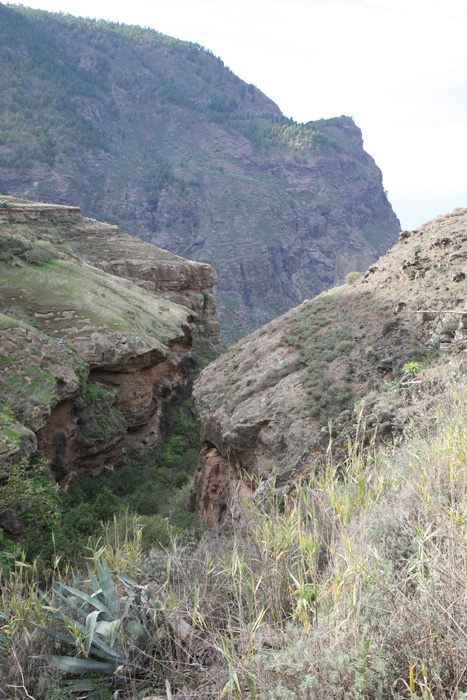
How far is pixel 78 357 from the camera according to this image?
68.6ft

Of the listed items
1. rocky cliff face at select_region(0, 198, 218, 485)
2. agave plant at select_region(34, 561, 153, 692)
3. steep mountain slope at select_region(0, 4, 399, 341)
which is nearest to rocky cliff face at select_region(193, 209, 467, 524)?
agave plant at select_region(34, 561, 153, 692)

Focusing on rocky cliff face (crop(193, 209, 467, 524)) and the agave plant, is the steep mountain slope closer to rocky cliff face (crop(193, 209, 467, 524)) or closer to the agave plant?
rocky cliff face (crop(193, 209, 467, 524))

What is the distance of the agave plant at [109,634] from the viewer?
3.12 meters

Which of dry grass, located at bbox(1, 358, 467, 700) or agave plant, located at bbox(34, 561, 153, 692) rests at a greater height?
dry grass, located at bbox(1, 358, 467, 700)

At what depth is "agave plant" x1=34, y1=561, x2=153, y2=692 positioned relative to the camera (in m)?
3.12

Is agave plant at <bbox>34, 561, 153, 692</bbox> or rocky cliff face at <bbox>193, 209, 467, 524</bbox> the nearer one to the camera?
agave plant at <bbox>34, 561, 153, 692</bbox>

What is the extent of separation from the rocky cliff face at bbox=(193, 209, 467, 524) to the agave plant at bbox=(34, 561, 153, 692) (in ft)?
14.8

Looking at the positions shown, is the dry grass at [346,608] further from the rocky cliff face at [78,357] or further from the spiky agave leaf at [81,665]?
the rocky cliff face at [78,357]

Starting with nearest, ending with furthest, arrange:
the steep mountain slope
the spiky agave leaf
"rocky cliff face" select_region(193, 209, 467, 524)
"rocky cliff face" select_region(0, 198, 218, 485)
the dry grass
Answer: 1. the dry grass
2. the spiky agave leaf
3. "rocky cliff face" select_region(193, 209, 467, 524)
4. "rocky cliff face" select_region(0, 198, 218, 485)
5. the steep mountain slope

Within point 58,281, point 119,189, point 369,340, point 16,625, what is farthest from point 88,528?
point 119,189

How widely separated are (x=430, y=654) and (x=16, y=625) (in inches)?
115

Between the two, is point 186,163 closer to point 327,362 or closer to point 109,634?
point 327,362

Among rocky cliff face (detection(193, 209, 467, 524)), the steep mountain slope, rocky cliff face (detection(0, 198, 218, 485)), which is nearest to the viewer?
rocky cliff face (detection(193, 209, 467, 524))

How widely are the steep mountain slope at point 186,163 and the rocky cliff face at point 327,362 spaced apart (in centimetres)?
8416
